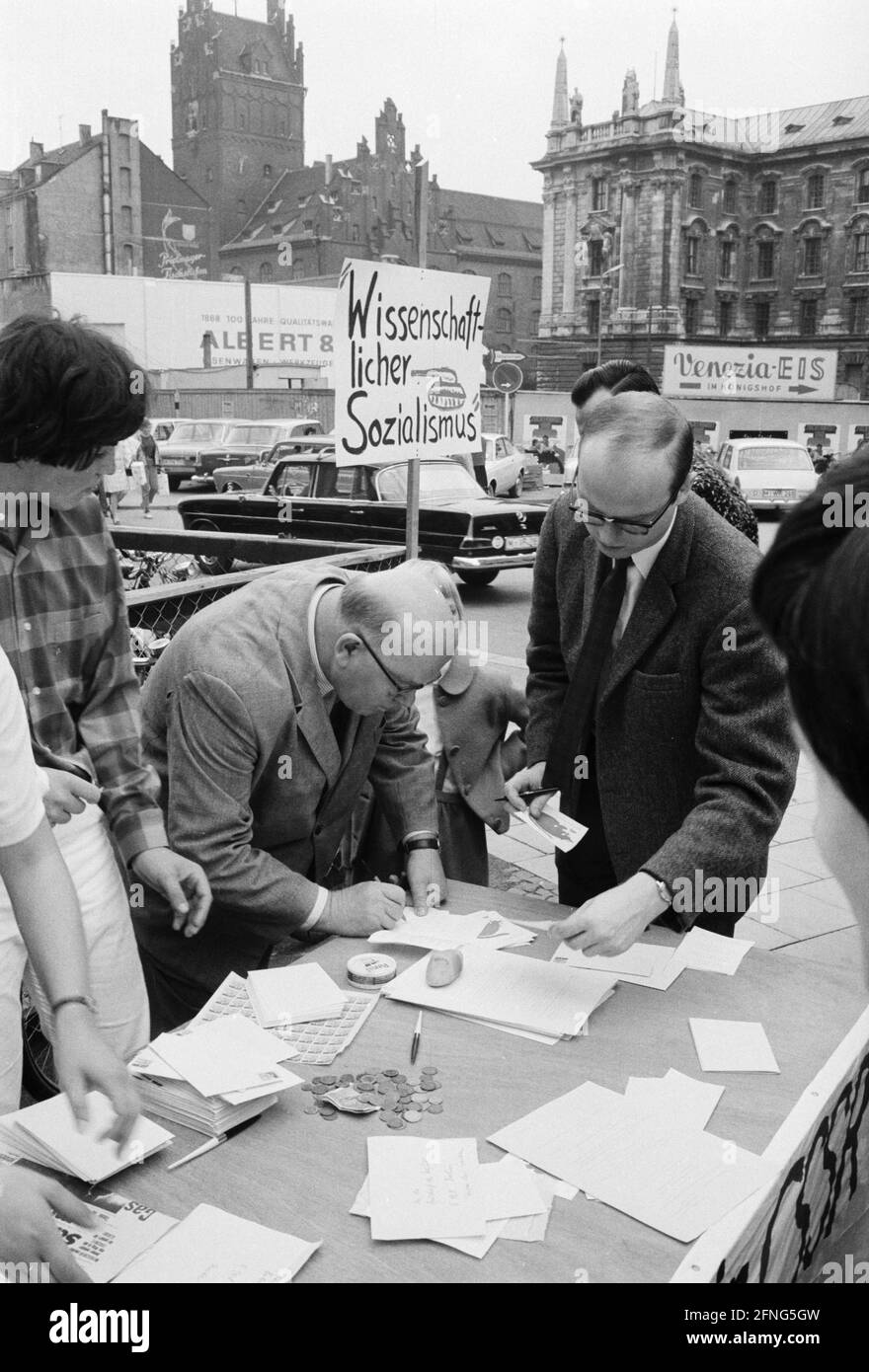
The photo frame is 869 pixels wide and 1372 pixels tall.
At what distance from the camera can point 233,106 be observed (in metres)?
74.1

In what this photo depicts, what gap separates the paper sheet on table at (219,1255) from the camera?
58.9 inches

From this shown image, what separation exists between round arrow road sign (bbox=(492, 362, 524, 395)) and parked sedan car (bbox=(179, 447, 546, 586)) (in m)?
2.56

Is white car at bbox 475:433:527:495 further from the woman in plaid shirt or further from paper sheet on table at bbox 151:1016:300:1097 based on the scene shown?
paper sheet on table at bbox 151:1016:300:1097

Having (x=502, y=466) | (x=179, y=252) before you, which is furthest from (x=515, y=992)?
(x=179, y=252)

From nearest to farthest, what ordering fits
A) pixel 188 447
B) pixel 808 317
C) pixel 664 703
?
pixel 664 703 < pixel 188 447 < pixel 808 317

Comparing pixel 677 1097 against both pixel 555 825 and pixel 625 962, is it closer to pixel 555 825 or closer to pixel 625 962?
pixel 625 962

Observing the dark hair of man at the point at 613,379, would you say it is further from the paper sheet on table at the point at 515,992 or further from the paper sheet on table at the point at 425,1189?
the paper sheet on table at the point at 425,1189

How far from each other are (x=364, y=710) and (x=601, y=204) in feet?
222

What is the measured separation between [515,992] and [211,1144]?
28.8 inches

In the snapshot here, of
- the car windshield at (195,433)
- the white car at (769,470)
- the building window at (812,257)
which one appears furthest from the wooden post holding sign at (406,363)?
the building window at (812,257)

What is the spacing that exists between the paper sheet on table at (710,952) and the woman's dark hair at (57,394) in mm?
1628

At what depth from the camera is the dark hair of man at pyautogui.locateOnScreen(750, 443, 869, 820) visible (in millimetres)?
851

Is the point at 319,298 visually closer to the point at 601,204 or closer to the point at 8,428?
the point at 601,204

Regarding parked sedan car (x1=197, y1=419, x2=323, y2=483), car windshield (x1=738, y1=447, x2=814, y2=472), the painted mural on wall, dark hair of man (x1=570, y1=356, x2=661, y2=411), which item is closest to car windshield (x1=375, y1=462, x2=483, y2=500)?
dark hair of man (x1=570, y1=356, x2=661, y2=411)
